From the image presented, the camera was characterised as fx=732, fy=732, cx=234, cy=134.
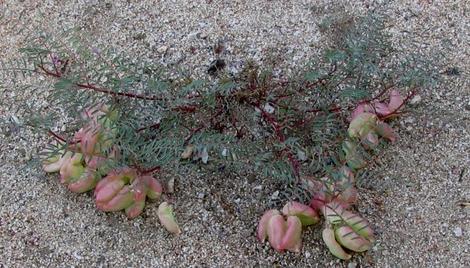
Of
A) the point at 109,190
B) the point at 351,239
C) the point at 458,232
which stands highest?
the point at 109,190

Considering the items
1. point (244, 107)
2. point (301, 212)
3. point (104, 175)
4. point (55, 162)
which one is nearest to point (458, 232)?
point (301, 212)

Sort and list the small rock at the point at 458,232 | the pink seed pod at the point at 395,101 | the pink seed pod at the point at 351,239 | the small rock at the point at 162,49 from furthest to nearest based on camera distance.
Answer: the small rock at the point at 162,49 < the pink seed pod at the point at 395,101 < the small rock at the point at 458,232 < the pink seed pod at the point at 351,239

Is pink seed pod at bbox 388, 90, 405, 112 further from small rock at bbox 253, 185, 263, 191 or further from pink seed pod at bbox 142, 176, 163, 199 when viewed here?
pink seed pod at bbox 142, 176, 163, 199

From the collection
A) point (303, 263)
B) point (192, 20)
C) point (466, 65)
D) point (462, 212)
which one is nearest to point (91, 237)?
point (303, 263)

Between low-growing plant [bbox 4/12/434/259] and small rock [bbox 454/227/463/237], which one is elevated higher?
low-growing plant [bbox 4/12/434/259]

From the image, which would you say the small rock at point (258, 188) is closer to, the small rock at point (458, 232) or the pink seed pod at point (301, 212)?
the pink seed pod at point (301, 212)

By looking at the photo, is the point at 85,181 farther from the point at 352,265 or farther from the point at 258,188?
the point at 352,265

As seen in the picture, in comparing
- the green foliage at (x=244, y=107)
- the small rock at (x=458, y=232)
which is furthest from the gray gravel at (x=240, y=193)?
the green foliage at (x=244, y=107)

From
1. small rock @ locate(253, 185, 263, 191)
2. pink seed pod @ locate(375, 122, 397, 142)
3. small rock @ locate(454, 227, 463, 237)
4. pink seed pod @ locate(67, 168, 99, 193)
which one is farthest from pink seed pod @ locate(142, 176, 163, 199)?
small rock @ locate(454, 227, 463, 237)
